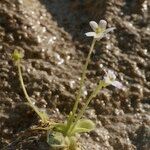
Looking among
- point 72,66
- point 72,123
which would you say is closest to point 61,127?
point 72,123

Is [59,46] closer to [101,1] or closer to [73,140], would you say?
[101,1]

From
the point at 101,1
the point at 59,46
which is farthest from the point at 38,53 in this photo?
the point at 101,1

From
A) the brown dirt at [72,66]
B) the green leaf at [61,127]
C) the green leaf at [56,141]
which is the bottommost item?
the green leaf at [56,141]

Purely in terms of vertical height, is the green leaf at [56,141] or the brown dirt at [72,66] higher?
the brown dirt at [72,66]

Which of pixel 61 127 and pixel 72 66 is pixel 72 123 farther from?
pixel 72 66

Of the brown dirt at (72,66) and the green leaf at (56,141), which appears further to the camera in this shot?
the brown dirt at (72,66)
